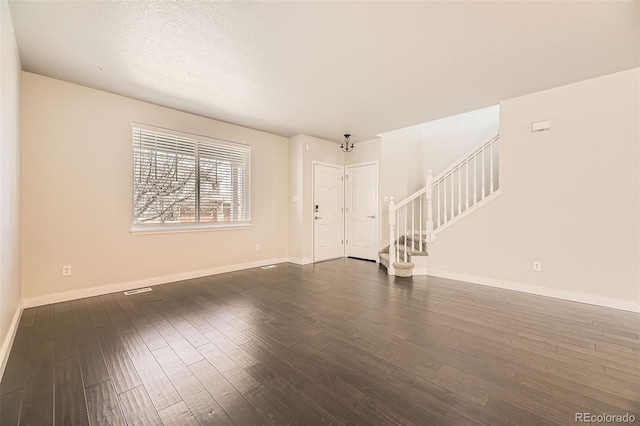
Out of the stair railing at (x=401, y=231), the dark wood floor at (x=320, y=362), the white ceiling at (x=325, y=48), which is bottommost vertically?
the dark wood floor at (x=320, y=362)

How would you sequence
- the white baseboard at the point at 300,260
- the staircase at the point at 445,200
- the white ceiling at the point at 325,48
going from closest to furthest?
the white ceiling at the point at 325,48, the staircase at the point at 445,200, the white baseboard at the point at 300,260

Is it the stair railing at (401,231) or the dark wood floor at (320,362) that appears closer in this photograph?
the dark wood floor at (320,362)

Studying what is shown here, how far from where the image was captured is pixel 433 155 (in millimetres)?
5688

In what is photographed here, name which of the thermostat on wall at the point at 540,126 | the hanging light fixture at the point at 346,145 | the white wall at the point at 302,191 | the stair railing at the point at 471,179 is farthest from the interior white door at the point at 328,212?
the thermostat on wall at the point at 540,126

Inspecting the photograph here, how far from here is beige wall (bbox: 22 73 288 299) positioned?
9.62 ft

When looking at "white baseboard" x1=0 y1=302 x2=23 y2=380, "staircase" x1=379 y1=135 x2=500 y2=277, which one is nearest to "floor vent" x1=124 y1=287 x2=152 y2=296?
"white baseboard" x1=0 y1=302 x2=23 y2=380

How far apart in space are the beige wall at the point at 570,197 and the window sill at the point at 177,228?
3976 mm

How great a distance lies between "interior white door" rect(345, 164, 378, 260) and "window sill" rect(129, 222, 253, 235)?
8.09ft

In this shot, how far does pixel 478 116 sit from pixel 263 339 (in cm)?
537

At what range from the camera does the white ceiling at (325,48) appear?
2002 mm

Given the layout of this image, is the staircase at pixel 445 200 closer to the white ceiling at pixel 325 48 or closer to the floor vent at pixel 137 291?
the white ceiling at pixel 325 48

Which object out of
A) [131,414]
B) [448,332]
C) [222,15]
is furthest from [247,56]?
[448,332]

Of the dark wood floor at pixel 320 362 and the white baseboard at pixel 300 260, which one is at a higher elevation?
the white baseboard at pixel 300 260

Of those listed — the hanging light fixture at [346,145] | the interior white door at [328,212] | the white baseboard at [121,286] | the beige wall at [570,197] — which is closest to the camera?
the beige wall at [570,197]
